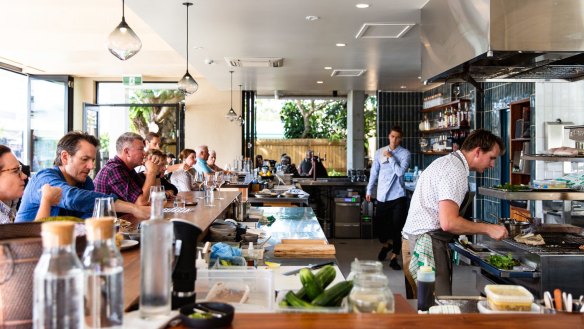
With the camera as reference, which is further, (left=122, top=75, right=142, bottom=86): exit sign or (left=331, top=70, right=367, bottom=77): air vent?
(left=122, top=75, right=142, bottom=86): exit sign

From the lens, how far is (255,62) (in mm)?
9039

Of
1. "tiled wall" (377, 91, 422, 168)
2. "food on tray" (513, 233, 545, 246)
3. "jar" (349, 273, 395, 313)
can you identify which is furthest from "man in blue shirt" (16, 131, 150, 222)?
"tiled wall" (377, 91, 422, 168)

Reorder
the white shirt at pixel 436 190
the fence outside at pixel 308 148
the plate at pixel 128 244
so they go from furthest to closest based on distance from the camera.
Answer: the fence outside at pixel 308 148, the white shirt at pixel 436 190, the plate at pixel 128 244

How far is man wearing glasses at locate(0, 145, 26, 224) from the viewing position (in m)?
3.07

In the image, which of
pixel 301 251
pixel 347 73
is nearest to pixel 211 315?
pixel 301 251

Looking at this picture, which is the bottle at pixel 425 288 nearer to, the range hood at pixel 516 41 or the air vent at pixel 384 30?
the range hood at pixel 516 41

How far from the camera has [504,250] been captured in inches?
154

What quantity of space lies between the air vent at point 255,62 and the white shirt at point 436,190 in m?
5.43

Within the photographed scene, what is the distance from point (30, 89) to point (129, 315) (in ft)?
43.6

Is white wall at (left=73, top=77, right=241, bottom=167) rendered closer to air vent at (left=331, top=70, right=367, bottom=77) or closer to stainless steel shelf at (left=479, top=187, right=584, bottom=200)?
air vent at (left=331, top=70, right=367, bottom=77)

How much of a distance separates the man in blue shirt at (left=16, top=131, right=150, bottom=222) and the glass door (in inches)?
422

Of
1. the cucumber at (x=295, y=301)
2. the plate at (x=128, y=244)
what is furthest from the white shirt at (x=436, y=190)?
the cucumber at (x=295, y=301)

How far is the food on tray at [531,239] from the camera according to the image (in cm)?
373

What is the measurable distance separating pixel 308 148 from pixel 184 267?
59.1 ft
